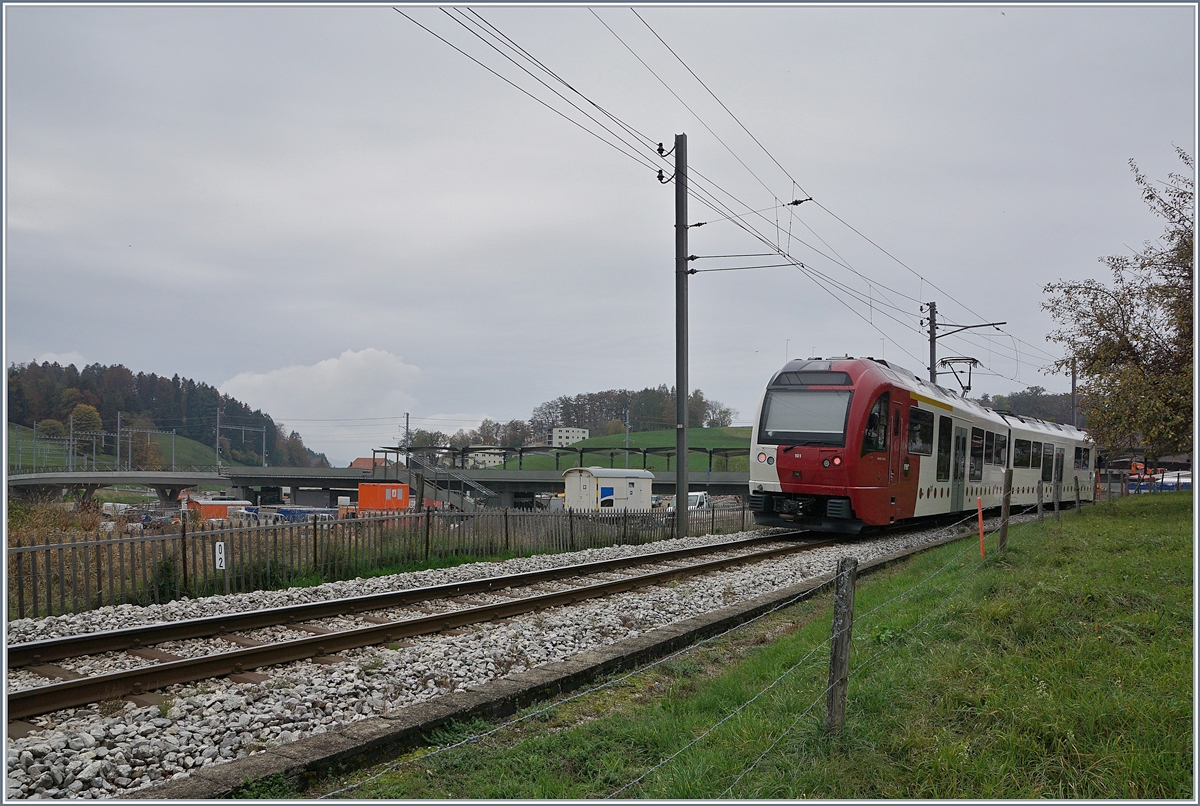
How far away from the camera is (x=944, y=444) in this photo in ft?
68.8

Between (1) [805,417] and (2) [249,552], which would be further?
(1) [805,417]

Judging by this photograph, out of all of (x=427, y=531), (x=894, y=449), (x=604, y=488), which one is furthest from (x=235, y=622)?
(x=604, y=488)

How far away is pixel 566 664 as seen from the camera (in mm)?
6934

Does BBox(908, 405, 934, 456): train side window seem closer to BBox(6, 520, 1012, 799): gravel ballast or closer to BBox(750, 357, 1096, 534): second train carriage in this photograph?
BBox(750, 357, 1096, 534): second train carriage

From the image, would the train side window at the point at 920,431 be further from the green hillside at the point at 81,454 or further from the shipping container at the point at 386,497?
the green hillside at the point at 81,454

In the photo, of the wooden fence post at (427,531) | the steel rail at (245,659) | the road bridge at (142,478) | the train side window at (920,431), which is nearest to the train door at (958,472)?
the train side window at (920,431)

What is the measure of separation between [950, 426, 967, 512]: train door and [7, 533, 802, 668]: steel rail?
514 inches

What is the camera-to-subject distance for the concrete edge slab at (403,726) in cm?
442

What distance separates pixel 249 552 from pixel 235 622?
3489 mm

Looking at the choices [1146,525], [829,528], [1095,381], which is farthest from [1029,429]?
[829,528]

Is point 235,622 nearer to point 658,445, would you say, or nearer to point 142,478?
point 142,478

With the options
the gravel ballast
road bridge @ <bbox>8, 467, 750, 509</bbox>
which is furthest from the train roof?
road bridge @ <bbox>8, 467, 750, 509</bbox>

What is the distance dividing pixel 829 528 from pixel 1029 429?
1363 centimetres

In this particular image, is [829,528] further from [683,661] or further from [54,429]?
[54,429]
